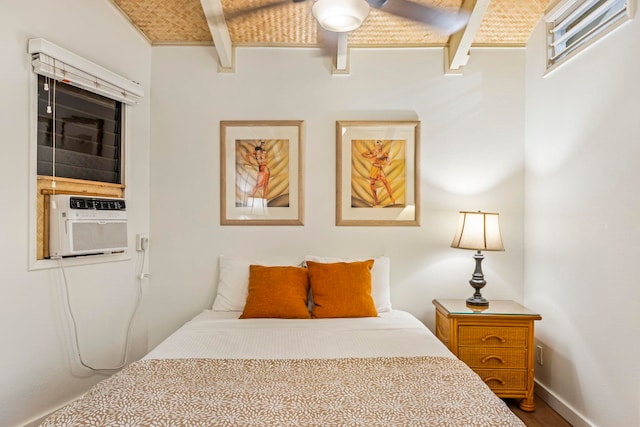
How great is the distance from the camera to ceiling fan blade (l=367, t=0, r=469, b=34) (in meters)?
2.76

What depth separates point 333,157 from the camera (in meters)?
3.09

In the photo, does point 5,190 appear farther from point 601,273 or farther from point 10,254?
point 601,273

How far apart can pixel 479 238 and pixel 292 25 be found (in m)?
1.99

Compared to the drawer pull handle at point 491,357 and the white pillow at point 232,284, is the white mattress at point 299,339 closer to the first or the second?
the white pillow at point 232,284

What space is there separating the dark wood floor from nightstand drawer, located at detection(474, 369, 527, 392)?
0.16 metres

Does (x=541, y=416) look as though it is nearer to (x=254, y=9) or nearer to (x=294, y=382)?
(x=294, y=382)

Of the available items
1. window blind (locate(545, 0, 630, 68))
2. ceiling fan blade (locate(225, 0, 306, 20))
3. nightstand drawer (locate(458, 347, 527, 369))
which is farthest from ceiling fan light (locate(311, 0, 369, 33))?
nightstand drawer (locate(458, 347, 527, 369))

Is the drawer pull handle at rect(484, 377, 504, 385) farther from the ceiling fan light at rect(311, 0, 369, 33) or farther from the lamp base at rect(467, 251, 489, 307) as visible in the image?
the ceiling fan light at rect(311, 0, 369, 33)

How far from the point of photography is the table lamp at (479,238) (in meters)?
2.73

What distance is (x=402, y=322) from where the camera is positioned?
8.27 ft

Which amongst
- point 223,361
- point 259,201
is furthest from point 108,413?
point 259,201

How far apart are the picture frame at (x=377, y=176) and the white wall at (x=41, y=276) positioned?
1.58 meters

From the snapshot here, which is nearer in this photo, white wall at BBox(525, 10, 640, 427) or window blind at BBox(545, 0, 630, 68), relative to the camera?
white wall at BBox(525, 10, 640, 427)

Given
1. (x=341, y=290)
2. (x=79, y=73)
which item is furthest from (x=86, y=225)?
(x=341, y=290)
